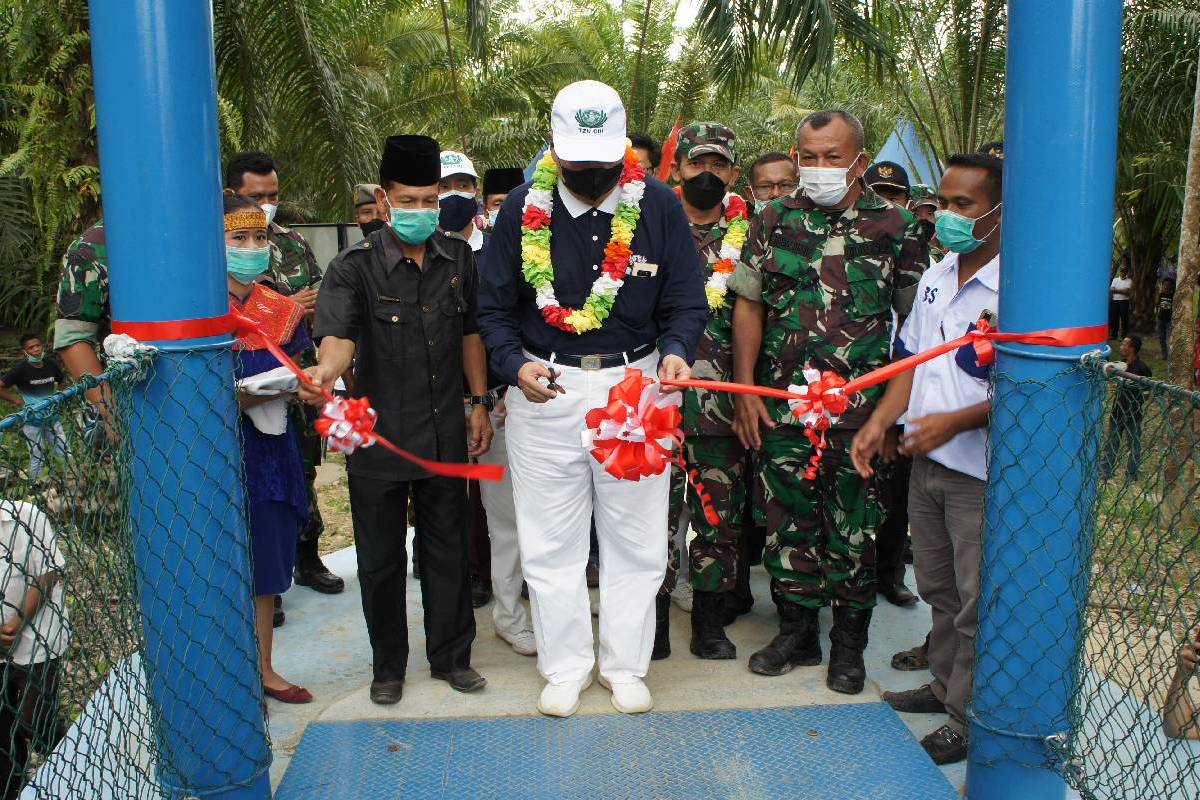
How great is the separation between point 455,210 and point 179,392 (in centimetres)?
Answer: 250

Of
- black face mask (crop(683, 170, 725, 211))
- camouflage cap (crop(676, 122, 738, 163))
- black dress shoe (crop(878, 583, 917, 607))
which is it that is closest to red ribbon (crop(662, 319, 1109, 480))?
black face mask (crop(683, 170, 725, 211))

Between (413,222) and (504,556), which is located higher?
(413,222)

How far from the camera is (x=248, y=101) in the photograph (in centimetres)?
988

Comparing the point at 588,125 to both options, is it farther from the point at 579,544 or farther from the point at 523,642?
the point at 523,642

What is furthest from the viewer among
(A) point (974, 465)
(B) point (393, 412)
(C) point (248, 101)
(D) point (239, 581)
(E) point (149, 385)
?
(C) point (248, 101)

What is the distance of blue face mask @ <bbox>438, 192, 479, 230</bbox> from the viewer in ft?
17.4

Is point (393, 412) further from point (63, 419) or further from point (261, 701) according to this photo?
point (63, 419)

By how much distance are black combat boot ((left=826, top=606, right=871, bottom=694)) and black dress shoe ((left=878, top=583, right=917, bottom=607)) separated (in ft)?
3.33

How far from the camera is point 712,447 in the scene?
4473 millimetres

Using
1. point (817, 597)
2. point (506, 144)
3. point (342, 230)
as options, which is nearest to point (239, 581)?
point (817, 597)

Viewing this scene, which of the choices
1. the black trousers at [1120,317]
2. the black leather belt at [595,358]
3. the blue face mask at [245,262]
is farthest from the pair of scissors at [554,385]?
the black trousers at [1120,317]

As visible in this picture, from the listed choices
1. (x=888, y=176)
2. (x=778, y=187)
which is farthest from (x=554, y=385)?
(x=888, y=176)

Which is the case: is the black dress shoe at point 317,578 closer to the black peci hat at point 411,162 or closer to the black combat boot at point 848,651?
the black peci hat at point 411,162

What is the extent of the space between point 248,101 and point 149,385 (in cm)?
769
